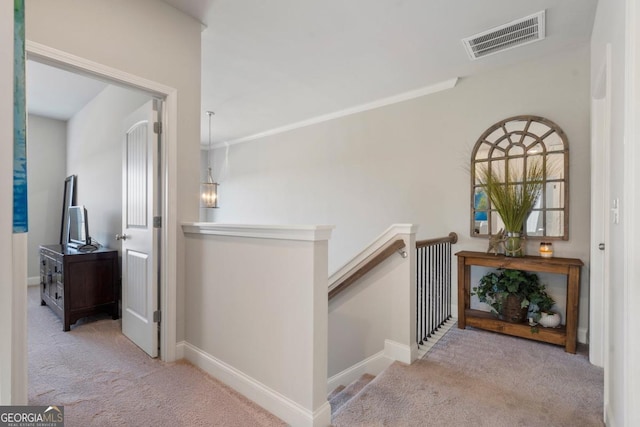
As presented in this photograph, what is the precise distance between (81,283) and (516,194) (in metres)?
4.23

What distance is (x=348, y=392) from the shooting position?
2.21m

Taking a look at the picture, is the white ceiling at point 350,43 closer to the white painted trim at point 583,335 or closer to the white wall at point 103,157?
the white wall at point 103,157

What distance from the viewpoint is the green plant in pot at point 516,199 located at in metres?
2.75

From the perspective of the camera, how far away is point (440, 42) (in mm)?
2586

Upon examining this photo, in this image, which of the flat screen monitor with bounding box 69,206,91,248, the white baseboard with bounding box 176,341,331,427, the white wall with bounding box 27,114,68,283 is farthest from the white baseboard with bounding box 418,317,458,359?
the white wall with bounding box 27,114,68,283

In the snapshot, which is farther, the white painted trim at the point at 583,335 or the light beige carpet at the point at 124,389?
the white painted trim at the point at 583,335

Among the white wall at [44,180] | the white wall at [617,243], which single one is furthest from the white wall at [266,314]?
the white wall at [44,180]

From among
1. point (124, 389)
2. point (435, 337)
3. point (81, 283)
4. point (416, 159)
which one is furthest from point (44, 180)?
point (435, 337)

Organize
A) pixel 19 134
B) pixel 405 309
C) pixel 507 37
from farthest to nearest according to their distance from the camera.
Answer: pixel 507 37, pixel 405 309, pixel 19 134

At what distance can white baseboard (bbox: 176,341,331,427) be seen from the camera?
60.8 inches

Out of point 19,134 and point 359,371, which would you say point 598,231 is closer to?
point 359,371

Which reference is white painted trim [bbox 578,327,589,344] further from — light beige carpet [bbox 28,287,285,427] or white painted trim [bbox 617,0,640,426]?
light beige carpet [bbox 28,287,285,427]

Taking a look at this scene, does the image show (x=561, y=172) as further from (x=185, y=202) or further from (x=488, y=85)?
(x=185, y=202)

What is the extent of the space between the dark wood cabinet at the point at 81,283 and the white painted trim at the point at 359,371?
2.35 metres
